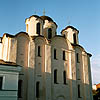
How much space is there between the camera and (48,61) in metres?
20.7

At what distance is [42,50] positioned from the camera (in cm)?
2109

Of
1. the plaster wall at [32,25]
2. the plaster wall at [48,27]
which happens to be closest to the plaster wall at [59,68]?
the plaster wall at [48,27]

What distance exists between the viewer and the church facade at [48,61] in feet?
62.3

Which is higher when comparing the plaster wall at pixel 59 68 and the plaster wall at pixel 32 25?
the plaster wall at pixel 32 25

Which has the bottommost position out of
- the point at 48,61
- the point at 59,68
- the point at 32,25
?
the point at 59,68

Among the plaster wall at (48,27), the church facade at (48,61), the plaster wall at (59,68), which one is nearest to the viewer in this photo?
the church facade at (48,61)

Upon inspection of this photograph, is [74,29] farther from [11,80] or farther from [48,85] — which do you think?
[11,80]

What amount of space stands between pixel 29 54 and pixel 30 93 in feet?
15.0

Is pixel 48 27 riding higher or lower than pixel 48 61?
higher

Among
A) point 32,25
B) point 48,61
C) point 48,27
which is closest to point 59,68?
point 48,61

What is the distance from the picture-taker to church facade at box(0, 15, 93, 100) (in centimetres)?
1898

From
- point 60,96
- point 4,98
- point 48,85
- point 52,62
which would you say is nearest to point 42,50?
point 52,62

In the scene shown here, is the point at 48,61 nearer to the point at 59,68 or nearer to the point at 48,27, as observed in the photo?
the point at 59,68

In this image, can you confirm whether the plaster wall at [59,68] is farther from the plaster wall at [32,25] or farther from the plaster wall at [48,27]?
the plaster wall at [32,25]
